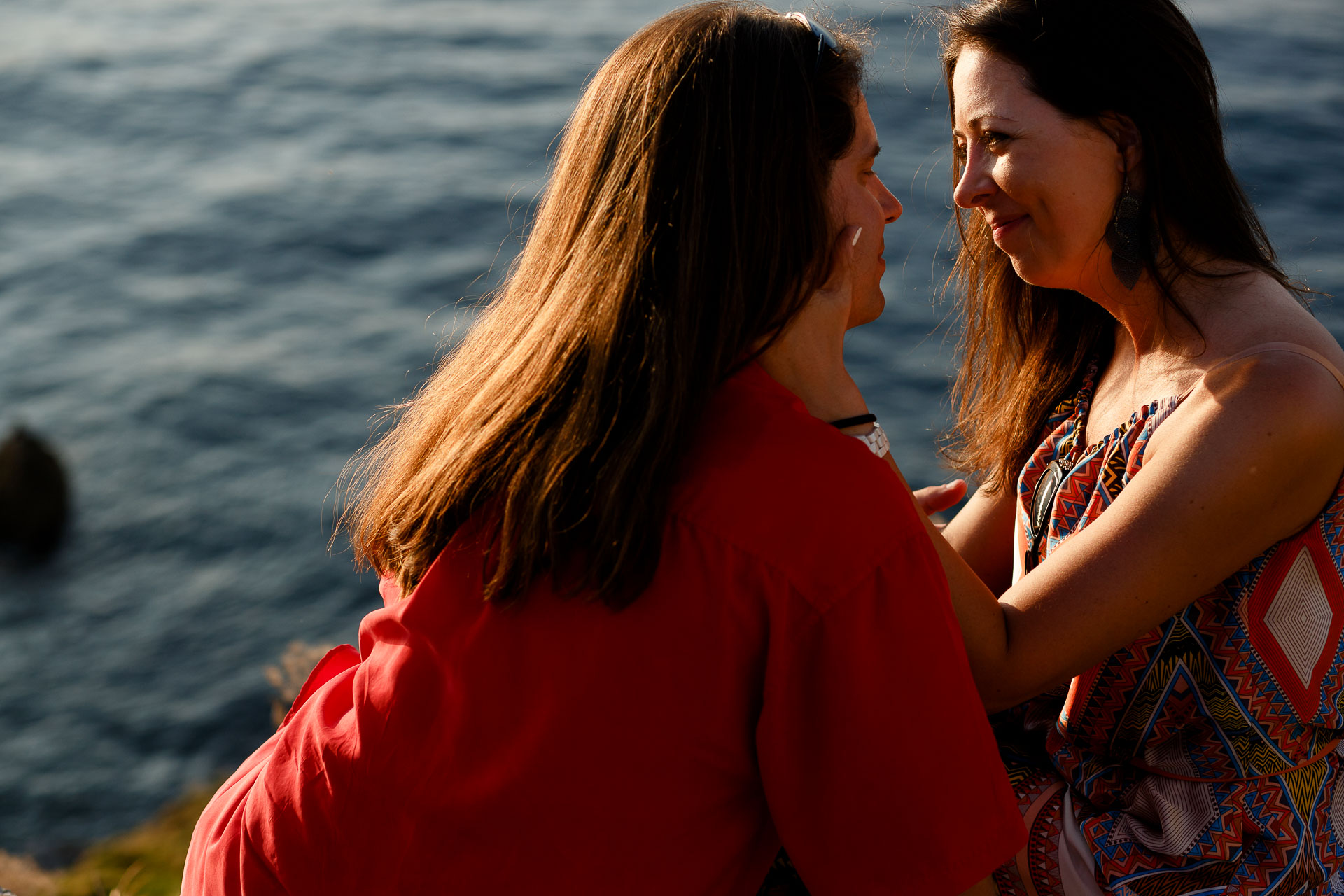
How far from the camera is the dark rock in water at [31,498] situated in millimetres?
8648

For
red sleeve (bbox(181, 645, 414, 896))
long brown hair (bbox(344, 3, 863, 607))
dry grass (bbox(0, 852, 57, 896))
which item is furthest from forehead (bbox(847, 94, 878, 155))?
dry grass (bbox(0, 852, 57, 896))

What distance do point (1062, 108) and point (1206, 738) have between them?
3.99 ft

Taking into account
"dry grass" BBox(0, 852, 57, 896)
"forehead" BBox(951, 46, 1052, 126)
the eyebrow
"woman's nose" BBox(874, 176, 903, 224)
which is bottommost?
"dry grass" BBox(0, 852, 57, 896)


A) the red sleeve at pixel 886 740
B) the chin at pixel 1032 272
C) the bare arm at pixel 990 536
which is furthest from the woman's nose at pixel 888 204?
the bare arm at pixel 990 536

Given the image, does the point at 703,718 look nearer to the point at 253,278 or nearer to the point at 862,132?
the point at 862,132

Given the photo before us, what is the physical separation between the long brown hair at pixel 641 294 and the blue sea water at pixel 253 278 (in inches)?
158

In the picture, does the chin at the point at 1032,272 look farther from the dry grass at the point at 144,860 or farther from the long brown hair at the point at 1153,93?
the dry grass at the point at 144,860

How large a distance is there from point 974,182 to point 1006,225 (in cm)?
12

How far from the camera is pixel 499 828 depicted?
5.38 ft

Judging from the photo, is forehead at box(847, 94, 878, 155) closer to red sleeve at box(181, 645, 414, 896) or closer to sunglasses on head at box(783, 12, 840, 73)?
sunglasses on head at box(783, 12, 840, 73)

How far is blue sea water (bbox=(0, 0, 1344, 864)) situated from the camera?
25.2 ft

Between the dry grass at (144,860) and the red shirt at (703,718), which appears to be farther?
the dry grass at (144,860)

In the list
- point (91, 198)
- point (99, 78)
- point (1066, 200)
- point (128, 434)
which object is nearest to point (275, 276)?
point (128, 434)

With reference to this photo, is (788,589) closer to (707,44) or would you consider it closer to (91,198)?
(707,44)
